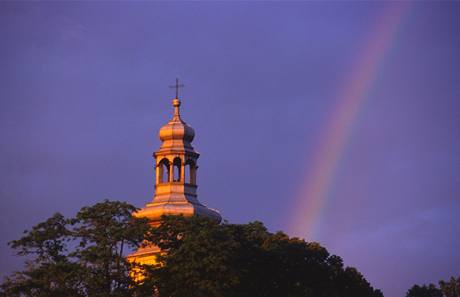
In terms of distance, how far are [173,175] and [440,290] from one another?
56905 millimetres

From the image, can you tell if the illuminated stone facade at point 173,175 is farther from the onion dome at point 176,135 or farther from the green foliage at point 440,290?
the green foliage at point 440,290

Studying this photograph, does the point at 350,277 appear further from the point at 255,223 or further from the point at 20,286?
the point at 20,286

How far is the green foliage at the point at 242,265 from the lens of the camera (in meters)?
74.6

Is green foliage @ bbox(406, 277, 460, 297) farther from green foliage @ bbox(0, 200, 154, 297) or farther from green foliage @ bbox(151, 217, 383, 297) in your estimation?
green foliage @ bbox(0, 200, 154, 297)

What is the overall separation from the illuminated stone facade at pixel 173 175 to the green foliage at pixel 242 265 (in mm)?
9861

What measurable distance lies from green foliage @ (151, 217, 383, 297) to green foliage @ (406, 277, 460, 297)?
110 feet

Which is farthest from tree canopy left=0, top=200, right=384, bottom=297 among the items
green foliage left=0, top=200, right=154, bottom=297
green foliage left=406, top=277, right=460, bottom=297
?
green foliage left=406, top=277, right=460, bottom=297

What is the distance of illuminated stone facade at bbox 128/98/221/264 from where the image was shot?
100m

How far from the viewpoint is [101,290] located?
71375 millimetres

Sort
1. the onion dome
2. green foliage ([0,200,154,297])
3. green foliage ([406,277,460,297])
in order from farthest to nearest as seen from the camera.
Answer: green foliage ([406,277,460,297]) < the onion dome < green foliage ([0,200,154,297])

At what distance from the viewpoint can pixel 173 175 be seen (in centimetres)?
10519

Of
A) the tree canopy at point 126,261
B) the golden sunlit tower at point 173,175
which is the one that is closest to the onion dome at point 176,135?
the golden sunlit tower at point 173,175

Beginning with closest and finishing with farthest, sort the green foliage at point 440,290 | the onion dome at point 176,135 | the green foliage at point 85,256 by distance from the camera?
the green foliage at point 85,256 < the onion dome at point 176,135 < the green foliage at point 440,290

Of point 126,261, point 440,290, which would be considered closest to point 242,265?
point 126,261
